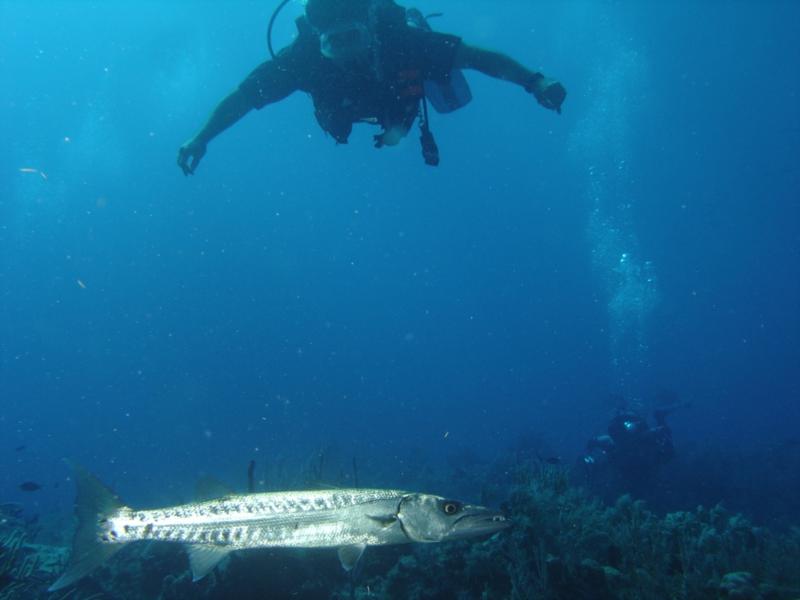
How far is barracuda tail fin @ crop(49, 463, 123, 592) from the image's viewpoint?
3688 millimetres

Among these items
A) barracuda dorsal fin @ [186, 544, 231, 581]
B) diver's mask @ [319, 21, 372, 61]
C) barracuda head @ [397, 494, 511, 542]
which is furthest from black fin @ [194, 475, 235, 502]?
diver's mask @ [319, 21, 372, 61]

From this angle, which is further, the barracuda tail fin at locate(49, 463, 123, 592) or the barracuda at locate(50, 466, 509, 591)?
the barracuda tail fin at locate(49, 463, 123, 592)

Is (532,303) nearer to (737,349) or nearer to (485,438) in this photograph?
(737,349)

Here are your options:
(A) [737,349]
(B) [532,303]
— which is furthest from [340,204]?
(A) [737,349]

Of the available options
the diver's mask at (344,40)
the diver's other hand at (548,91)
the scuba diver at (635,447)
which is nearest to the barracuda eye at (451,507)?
the diver's other hand at (548,91)

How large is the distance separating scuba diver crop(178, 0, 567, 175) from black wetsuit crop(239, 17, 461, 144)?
12mm

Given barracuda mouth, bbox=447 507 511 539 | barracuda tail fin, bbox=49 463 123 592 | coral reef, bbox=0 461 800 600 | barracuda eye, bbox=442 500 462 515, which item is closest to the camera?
barracuda mouth, bbox=447 507 511 539

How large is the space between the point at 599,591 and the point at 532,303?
5249 inches

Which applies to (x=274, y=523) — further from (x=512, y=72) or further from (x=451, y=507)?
(x=512, y=72)

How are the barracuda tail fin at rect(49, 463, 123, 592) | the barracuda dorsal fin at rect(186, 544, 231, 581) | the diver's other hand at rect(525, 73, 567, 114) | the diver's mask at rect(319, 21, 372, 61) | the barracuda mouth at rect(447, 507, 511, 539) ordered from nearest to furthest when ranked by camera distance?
the barracuda mouth at rect(447, 507, 511, 539)
the barracuda dorsal fin at rect(186, 544, 231, 581)
the barracuda tail fin at rect(49, 463, 123, 592)
the diver's other hand at rect(525, 73, 567, 114)
the diver's mask at rect(319, 21, 372, 61)

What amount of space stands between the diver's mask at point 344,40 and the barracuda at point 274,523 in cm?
526

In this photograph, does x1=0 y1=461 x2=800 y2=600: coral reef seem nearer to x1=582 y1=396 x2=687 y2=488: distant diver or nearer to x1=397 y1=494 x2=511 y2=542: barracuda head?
x1=397 y1=494 x2=511 y2=542: barracuda head

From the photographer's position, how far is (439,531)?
9.79 ft

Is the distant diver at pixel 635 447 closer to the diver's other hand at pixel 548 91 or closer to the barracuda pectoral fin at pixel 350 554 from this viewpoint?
the diver's other hand at pixel 548 91
